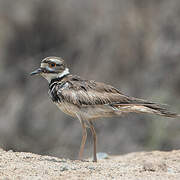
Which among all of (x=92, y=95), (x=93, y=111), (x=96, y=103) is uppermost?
(x=92, y=95)

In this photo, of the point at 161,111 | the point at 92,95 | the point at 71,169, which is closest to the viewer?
the point at 71,169

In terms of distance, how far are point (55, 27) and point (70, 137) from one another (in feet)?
17.0

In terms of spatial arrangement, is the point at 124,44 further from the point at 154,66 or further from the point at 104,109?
the point at 104,109

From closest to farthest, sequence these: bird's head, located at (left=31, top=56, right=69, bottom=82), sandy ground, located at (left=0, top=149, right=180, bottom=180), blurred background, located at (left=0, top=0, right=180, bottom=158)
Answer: sandy ground, located at (left=0, top=149, right=180, bottom=180), bird's head, located at (left=31, top=56, right=69, bottom=82), blurred background, located at (left=0, top=0, right=180, bottom=158)

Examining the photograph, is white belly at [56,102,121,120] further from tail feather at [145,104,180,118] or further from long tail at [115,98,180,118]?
tail feather at [145,104,180,118]

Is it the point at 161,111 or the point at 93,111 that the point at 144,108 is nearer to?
the point at 161,111

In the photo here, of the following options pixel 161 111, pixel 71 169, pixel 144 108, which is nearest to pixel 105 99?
pixel 144 108

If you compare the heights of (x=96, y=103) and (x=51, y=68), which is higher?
(x=51, y=68)

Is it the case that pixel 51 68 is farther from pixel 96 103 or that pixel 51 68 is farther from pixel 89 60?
pixel 89 60

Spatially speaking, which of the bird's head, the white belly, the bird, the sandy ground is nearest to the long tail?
the bird

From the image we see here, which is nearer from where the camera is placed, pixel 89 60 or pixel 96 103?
pixel 96 103

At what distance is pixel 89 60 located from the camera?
1964cm

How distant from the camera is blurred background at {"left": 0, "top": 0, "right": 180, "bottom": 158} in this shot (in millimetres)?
16844

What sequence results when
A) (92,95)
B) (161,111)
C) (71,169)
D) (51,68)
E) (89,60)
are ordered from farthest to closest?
(89,60)
(51,68)
(92,95)
(161,111)
(71,169)
